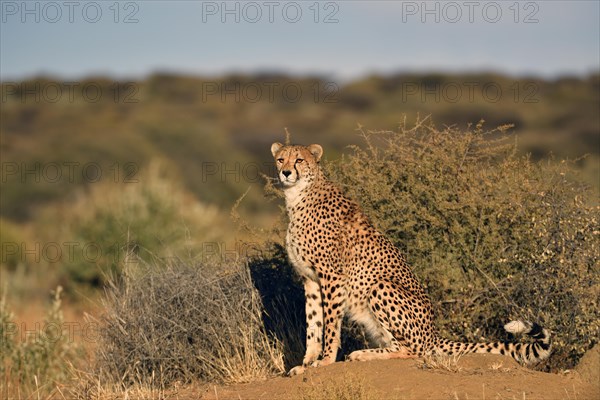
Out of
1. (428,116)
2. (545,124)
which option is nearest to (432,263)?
(428,116)

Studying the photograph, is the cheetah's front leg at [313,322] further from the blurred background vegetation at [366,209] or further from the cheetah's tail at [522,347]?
the cheetah's tail at [522,347]

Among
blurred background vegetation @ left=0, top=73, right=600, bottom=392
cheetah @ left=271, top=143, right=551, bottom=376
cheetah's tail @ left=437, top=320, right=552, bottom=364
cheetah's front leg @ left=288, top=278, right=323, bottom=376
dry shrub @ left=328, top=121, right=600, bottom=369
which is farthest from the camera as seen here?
cheetah's front leg @ left=288, top=278, right=323, bottom=376

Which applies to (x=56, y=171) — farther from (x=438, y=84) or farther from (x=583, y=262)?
(x=438, y=84)

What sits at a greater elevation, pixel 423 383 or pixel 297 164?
pixel 297 164

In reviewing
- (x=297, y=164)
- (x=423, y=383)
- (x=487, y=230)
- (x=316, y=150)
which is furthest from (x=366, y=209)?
(x=423, y=383)

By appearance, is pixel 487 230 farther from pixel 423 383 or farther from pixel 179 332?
pixel 179 332

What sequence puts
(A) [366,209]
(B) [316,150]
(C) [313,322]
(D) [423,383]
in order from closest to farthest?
(D) [423,383] → (C) [313,322] → (B) [316,150] → (A) [366,209]

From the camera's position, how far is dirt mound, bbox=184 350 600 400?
5660 mm

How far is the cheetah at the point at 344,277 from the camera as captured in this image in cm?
668

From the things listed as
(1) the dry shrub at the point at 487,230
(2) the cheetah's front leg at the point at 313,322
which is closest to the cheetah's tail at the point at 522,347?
(1) the dry shrub at the point at 487,230

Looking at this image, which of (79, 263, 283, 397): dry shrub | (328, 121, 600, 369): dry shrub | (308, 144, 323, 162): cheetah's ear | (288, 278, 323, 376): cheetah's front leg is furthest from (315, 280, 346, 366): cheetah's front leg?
(308, 144, 323, 162): cheetah's ear

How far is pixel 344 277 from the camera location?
6.95 meters

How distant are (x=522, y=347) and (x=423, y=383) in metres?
0.87

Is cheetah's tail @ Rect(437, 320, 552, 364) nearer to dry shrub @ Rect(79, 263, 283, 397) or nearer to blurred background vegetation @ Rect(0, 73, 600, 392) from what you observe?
blurred background vegetation @ Rect(0, 73, 600, 392)
